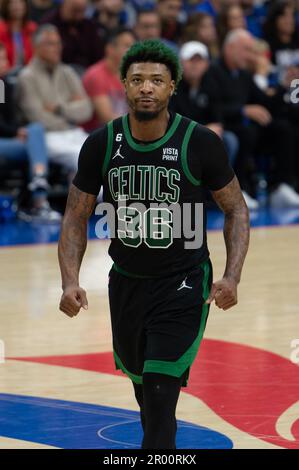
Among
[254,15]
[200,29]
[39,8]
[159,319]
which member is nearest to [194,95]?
[200,29]

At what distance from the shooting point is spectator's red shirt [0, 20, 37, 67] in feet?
46.1

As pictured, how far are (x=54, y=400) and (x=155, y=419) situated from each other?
1.83 meters

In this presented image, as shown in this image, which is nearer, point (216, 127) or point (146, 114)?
point (146, 114)

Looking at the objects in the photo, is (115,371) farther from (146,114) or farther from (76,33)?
(76,33)

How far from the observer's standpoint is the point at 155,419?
483 centimetres

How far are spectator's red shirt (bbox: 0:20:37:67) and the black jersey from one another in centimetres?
916

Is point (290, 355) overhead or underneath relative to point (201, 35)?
underneath

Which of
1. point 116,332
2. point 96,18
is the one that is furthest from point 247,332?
point 96,18

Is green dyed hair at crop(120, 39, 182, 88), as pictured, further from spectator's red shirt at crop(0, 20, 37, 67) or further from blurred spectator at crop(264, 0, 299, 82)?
blurred spectator at crop(264, 0, 299, 82)

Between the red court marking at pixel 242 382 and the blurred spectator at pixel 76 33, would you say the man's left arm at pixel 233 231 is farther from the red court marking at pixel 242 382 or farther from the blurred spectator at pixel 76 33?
the blurred spectator at pixel 76 33

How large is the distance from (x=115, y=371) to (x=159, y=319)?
7.57 feet

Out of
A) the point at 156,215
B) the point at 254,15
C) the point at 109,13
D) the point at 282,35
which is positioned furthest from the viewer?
the point at 254,15

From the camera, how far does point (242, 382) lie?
6.92 meters
